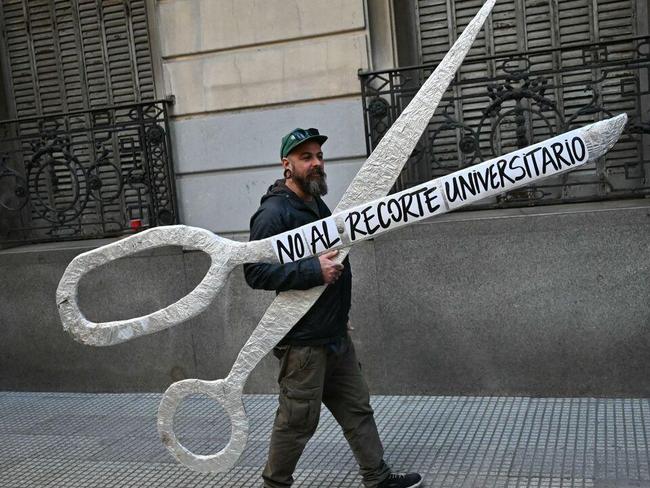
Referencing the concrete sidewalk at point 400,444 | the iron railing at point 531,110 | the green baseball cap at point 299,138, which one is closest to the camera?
the green baseball cap at point 299,138

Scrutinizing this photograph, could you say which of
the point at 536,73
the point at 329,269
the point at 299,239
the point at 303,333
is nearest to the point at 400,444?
the point at 303,333

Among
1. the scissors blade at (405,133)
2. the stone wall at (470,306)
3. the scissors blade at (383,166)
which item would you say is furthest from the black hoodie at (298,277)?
the stone wall at (470,306)

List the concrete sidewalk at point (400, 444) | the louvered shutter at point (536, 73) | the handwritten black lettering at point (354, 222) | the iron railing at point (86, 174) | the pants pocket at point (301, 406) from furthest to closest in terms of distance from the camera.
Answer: the iron railing at point (86, 174), the louvered shutter at point (536, 73), the concrete sidewalk at point (400, 444), the pants pocket at point (301, 406), the handwritten black lettering at point (354, 222)

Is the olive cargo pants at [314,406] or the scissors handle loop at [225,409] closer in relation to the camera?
the scissors handle loop at [225,409]

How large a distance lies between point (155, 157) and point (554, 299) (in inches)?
139

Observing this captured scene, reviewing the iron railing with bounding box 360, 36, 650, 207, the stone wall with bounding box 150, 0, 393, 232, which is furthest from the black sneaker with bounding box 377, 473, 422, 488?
the stone wall with bounding box 150, 0, 393, 232

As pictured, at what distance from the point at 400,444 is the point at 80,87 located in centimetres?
466

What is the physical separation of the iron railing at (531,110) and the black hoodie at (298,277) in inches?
94.5

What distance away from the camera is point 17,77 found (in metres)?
7.31

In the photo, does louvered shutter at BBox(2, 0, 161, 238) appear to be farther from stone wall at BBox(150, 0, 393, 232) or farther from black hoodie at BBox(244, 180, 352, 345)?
black hoodie at BBox(244, 180, 352, 345)

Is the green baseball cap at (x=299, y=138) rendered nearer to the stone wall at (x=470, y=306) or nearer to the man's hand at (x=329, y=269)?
the man's hand at (x=329, y=269)

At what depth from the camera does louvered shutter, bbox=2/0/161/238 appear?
6.87m

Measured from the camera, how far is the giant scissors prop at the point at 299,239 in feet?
9.98

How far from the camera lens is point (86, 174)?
6621 millimetres
